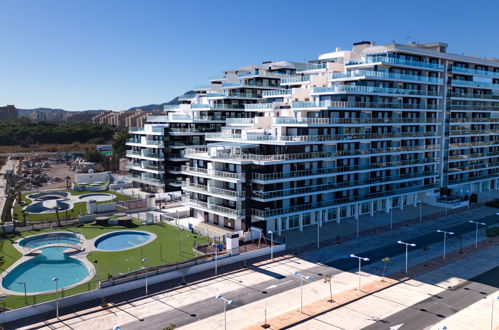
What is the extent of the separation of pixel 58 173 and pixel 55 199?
40.7 metres

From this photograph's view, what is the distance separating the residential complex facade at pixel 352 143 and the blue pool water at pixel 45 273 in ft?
64.4

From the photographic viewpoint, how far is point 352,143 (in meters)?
70.5

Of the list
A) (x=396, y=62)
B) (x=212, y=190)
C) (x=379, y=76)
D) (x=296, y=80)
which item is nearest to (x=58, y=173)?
(x=296, y=80)

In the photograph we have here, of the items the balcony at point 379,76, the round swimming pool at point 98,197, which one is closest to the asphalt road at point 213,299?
the balcony at point 379,76

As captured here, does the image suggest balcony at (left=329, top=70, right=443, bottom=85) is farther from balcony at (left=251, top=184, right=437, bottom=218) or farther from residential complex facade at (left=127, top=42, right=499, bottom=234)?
balcony at (left=251, top=184, right=437, bottom=218)

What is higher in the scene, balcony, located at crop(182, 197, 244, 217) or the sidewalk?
balcony, located at crop(182, 197, 244, 217)

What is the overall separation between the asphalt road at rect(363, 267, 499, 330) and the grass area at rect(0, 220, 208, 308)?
962 inches

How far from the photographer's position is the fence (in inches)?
1486

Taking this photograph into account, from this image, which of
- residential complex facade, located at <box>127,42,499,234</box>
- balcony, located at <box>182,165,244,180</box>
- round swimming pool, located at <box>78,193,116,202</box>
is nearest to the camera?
balcony, located at <box>182,165,244,180</box>

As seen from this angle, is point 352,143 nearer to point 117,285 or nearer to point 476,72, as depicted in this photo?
point 476,72

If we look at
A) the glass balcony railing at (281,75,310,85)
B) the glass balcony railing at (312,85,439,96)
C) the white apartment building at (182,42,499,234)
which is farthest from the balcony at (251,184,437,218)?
the glass balcony railing at (281,75,310,85)

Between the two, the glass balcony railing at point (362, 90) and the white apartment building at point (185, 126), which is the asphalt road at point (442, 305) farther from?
the white apartment building at point (185, 126)

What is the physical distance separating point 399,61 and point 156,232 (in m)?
48.9

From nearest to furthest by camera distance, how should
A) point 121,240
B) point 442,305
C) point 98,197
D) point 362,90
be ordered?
point 442,305
point 121,240
point 362,90
point 98,197
